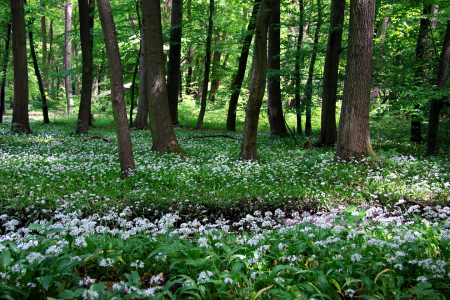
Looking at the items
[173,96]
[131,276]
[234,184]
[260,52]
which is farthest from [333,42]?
[131,276]

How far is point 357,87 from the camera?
7.39 m

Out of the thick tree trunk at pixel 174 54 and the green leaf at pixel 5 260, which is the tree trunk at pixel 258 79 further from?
the thick tree trunk at pixel 174 54

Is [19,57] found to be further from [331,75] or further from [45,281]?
[45,281]

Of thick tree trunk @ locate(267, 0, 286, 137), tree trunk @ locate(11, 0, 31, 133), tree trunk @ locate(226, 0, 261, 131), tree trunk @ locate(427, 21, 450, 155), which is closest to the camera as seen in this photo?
tree trunk @ locate(427, 21, 450, 155)

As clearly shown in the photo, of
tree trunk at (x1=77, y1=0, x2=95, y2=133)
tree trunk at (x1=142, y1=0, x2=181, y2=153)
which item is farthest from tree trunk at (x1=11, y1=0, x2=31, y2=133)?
tree trunk at (x1=142, y1=0, x2=181, y2=153)

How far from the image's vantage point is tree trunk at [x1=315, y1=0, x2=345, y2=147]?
10500 mm

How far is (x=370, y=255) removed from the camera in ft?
9.89

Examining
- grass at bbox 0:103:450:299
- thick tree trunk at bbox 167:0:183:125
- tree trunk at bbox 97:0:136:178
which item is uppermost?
thick tree trunk at bbox 167:0:183:125

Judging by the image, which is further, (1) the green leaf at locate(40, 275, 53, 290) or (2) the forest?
(2) the forest

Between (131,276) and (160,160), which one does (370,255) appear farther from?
(160,160)

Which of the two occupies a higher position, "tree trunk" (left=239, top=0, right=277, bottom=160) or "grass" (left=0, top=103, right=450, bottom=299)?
"tree trunk" (left=239, top=0, right=277, bottom=160)

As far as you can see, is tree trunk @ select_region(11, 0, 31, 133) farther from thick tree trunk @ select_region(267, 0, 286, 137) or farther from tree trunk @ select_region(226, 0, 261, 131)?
thick tree trunk @ select_region(267, 0, 286, 137)

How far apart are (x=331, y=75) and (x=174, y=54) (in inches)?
343

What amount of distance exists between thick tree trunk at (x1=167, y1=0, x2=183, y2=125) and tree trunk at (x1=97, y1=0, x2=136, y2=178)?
31.2ft
